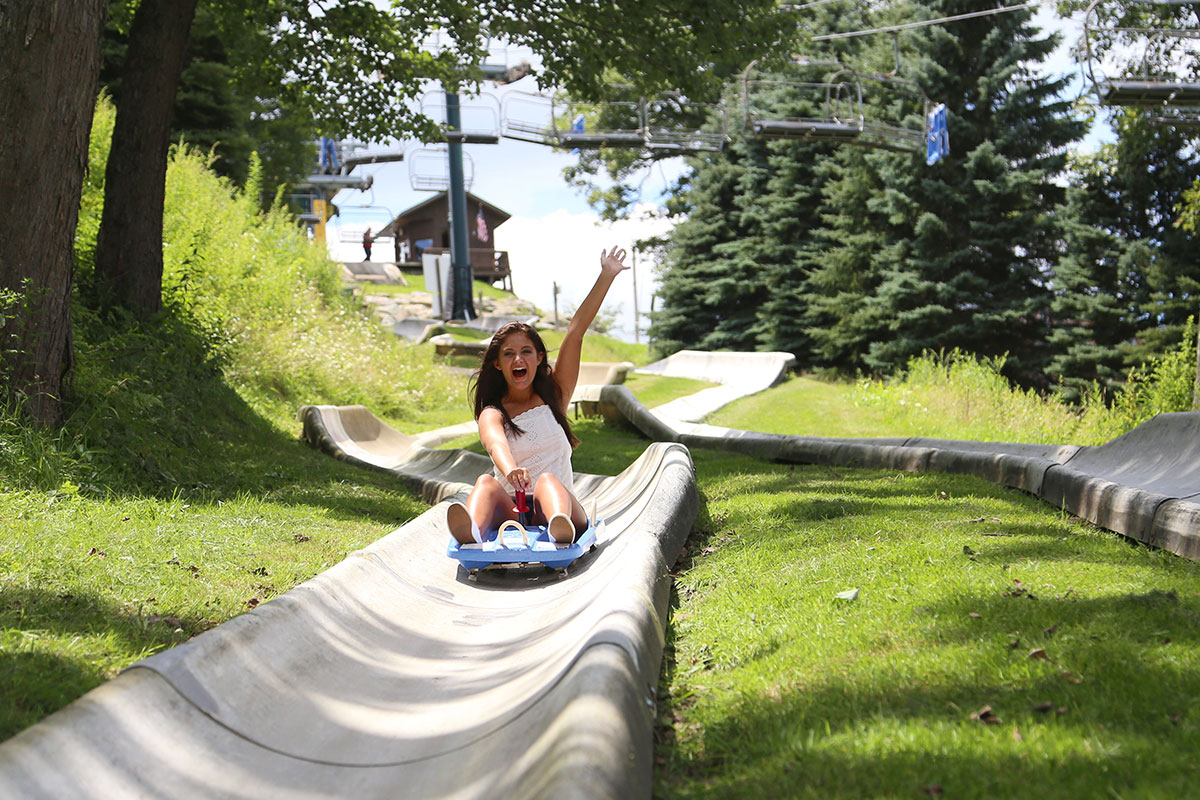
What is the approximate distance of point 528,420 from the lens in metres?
6.02

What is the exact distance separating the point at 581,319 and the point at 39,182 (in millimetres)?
3828

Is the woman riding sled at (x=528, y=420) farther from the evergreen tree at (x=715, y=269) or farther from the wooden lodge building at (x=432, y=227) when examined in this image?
the wooden lodge building at (x=432, y=227)

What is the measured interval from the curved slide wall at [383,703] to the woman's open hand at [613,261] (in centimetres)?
184

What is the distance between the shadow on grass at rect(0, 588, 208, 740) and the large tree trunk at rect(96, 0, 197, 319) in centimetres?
671

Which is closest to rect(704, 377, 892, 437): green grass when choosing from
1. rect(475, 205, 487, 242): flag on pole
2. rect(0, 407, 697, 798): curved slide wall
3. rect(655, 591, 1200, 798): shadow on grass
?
rect(0, 407, 697, 798): curved slide wall

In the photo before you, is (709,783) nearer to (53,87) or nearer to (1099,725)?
(1099,725)

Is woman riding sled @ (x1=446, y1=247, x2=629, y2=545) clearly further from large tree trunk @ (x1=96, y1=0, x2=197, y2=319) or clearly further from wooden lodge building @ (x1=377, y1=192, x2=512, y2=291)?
wooden lodge building @ (x1=377, y1=192, x2=512, y2=291)

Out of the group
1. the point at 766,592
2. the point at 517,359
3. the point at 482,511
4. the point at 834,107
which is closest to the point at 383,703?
the point at 766,592

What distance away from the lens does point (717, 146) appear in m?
22.4

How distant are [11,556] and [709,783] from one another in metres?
3.57

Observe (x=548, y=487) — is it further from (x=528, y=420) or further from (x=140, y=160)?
(x=140, y=160)

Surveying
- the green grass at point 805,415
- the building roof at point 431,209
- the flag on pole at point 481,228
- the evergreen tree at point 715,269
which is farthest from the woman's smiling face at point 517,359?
the building roof at point 431,209

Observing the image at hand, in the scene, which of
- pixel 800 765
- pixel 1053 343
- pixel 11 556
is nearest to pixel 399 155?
pixel 1053 343

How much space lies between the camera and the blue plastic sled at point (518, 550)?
530cm
